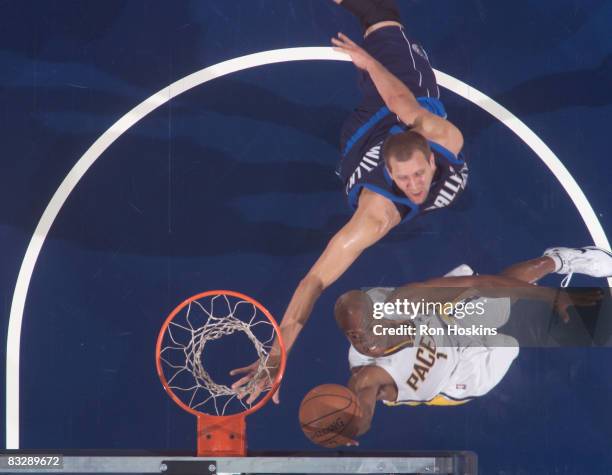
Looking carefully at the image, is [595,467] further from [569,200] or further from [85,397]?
[85,397]

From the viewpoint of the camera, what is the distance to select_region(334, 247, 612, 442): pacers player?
500 centimetres

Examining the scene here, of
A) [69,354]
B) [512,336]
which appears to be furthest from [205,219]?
[512,336]

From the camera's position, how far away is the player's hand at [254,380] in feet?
15.7

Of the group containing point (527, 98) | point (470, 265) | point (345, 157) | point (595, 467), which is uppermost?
point (527, 98)

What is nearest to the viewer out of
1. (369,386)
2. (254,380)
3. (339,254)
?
(254,380)

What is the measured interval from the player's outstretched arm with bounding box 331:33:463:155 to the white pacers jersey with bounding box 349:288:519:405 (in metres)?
1.04

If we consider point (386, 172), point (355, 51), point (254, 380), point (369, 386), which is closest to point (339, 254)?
point (386, 172)

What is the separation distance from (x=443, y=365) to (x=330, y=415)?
792 millimetres

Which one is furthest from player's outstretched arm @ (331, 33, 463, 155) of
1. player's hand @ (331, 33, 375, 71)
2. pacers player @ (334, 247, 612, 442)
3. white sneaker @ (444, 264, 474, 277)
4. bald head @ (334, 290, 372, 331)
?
bald head @ (334, 290, 372, 331)

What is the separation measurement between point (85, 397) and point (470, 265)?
7.80 ft

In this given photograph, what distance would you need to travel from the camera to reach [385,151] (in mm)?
4973

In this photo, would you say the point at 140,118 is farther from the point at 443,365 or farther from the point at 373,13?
the point at 443,365

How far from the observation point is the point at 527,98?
5141 millimetres

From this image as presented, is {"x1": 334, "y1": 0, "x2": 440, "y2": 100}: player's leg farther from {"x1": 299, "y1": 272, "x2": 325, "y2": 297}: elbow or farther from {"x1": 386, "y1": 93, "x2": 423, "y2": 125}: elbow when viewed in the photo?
{"x1": 299, "y1": 272, "x2": 325, "y2": 297}: elbow
